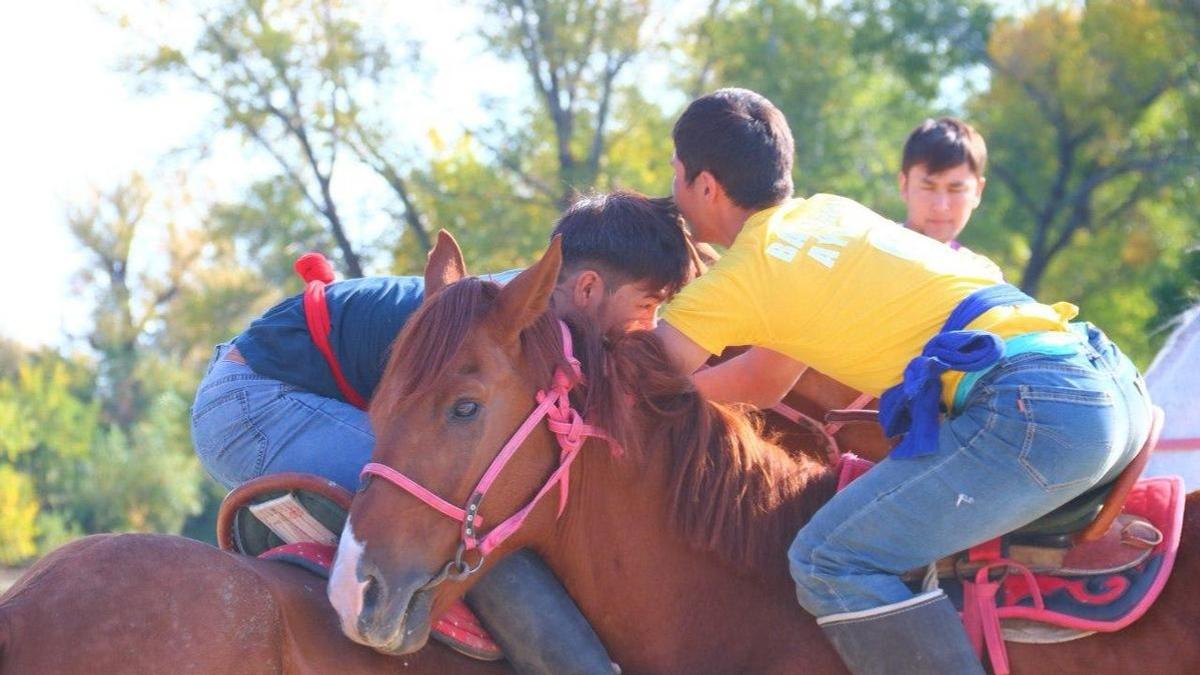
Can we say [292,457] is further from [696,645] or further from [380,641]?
[696,645]

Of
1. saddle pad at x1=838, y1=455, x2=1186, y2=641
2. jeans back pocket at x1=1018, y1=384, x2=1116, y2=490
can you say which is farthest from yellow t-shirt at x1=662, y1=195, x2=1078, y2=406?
saddle pad at x1=838, y1=455, x2=1186, y2=641

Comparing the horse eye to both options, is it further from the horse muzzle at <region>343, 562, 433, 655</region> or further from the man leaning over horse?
A: the man leaning over horse

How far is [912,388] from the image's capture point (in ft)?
12.0

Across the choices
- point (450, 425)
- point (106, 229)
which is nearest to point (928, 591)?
point (450, 425)

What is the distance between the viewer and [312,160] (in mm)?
23219

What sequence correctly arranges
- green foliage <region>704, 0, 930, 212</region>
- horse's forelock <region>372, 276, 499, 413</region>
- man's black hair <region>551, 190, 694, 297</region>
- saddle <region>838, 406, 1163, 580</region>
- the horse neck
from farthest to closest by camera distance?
green foliage <region>704, 0, 930, 212</region> < man's black hair <region>551, 190, 694, 297</region> < the horse neck < saddle <region>838, 406, 1163, 580</region> < horse's forelock <region>372, 276, 499, 413</region>

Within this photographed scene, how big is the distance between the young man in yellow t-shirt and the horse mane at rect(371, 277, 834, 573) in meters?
0.14

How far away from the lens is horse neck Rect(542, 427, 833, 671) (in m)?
3.90

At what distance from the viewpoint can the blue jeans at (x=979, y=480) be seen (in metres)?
3.52

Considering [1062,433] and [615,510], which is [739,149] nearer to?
[615,510]

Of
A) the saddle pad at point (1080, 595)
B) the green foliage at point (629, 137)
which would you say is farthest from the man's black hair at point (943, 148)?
the green foliage at point (629, 137)

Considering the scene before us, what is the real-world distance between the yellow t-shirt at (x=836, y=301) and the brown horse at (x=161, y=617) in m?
1.29

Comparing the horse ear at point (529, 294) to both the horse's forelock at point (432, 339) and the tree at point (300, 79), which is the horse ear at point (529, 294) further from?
the tree at point (300, 79)

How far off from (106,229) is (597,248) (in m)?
29.2
